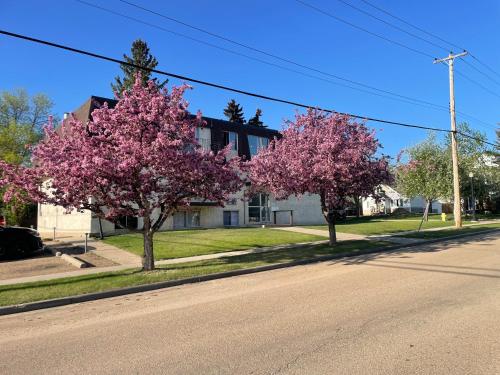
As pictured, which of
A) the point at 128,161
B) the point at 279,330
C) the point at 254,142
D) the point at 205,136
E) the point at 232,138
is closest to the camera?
the point at 279,330

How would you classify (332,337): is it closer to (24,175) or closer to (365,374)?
(365,374)

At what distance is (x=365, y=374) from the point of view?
4520mm

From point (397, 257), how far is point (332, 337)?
967 centimetres

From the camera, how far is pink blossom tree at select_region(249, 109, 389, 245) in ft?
53.2

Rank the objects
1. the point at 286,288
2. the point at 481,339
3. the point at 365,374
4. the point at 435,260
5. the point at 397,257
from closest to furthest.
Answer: the point at 365,374, the point at 481,339, the point at 286,288, the point at 435,260, the point at 397,257

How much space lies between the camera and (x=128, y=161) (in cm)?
1133

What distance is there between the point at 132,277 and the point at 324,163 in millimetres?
7915

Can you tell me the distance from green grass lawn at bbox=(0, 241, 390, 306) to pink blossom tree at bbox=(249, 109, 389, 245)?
239cm

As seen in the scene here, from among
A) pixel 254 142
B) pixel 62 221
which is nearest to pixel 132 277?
pixel 62 221

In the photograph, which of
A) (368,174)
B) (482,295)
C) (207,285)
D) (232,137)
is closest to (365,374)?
(482,295)

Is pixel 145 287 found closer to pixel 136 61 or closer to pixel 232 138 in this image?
pixel 232 138

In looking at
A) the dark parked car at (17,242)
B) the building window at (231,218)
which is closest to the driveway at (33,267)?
the dark parked car at (17,242)

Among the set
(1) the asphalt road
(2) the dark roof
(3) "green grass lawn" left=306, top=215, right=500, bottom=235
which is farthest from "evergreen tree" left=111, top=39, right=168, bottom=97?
(1) the asphalt road

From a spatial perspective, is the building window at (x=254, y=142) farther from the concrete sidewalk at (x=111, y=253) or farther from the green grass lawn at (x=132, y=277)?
the green grass lawn at (x=132, y=277)
